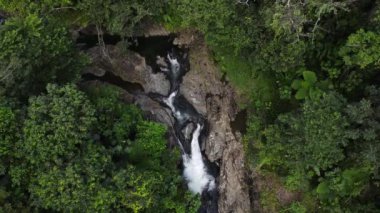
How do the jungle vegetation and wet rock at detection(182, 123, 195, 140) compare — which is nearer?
the jungle vegetation

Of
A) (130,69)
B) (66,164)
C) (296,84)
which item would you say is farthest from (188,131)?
(66,164)

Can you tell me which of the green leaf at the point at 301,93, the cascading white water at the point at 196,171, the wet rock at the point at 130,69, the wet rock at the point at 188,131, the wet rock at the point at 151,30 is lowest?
the cascading white water at the point at 196,171

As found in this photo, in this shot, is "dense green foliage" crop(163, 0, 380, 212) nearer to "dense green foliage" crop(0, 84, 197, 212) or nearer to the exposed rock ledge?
the exposed rock ledge

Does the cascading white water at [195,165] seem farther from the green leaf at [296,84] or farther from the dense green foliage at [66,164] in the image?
the green leaf at [296,84]

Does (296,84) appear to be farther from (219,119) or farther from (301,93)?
(219,119)

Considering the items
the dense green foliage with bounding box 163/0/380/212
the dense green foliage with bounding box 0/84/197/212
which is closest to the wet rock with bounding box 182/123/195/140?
the dense green foliage with bounding box 163/0/380/212

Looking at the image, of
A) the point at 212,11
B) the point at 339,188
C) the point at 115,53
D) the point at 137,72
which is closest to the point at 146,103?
the point at 137,72

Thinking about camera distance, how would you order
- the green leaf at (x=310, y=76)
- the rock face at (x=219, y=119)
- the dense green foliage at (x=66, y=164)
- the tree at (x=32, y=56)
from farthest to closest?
the rock face at (x=219, y=119) → the green leaf at (x=310, y=76) → the tree at (x=32, y=56) → the dense green foliage at (x=66, y=164)

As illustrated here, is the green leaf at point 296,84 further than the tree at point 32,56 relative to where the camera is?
Yes

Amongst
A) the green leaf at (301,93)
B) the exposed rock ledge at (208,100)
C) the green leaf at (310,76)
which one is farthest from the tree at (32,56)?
the green leaf at (310,76)
